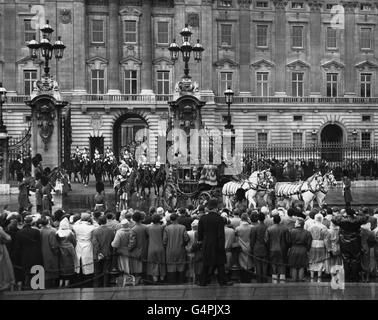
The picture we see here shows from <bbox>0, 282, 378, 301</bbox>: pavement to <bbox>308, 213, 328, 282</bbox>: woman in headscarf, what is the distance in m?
0.65

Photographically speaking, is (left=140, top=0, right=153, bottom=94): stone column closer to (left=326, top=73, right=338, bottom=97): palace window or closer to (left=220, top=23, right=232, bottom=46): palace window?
(left=220, top=23, right=232, bottom=46): palace window

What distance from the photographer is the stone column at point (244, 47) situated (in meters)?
54.2

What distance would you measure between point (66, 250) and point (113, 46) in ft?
133

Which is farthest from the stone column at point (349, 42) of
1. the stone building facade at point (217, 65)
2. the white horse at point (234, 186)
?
the white horse at point (234, 186)

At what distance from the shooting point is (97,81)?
51625mm

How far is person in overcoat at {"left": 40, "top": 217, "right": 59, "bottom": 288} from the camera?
12.7 meters

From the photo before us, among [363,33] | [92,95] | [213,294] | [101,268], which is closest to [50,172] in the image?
[101,268]

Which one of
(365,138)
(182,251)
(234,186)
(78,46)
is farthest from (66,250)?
(365,138)

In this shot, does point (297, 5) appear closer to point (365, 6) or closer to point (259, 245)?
point (365, 6)

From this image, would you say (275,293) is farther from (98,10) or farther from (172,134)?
(98,10)

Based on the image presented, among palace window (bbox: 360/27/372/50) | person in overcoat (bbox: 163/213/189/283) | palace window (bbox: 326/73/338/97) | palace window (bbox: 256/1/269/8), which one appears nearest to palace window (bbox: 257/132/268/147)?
palace window (bbox: 326/73/338/97)

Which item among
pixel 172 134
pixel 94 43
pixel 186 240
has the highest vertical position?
pixel 94 43
